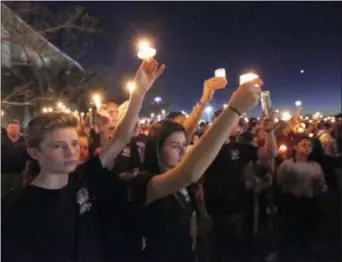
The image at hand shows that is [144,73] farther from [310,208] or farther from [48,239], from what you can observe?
[310,208]

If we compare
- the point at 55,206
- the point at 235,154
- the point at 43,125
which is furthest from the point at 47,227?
the point at 235,154

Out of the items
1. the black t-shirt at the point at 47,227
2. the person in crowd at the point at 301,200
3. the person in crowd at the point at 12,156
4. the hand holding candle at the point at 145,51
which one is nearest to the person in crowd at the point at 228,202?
the person in crowd at the point at 301,200

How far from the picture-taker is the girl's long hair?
7.62ft

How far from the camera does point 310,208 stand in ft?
17.2

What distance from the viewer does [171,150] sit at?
2.33 m

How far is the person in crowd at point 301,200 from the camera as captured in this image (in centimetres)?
523

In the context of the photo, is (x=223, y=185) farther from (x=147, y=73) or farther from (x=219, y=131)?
(x=219, y=131)

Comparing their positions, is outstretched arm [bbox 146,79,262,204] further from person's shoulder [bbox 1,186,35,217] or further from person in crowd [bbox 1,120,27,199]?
person in crowd [bbox 1,120,27,199]

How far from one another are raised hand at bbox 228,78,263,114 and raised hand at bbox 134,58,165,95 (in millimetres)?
955

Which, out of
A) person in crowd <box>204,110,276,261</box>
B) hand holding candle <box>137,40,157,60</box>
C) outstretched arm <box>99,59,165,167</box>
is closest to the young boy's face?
outstretched arm <box>99,59,165,167</box>

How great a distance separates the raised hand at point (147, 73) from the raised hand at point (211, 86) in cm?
76

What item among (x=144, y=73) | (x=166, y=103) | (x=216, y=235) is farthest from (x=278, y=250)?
(x=166, y=103)

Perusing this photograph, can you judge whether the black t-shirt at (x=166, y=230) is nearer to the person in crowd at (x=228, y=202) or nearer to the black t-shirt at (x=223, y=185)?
the person in crowd at (x=228, y=202)

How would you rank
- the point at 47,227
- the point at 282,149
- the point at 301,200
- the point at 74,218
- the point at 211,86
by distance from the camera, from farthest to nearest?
the point at 282,149 < the point at 301,200 < the point at 211,86 < the point at 74,218 < the point at 47,227
